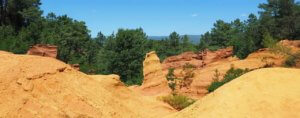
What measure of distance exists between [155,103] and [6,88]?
34.8ft

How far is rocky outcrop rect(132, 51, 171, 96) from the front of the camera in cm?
4122

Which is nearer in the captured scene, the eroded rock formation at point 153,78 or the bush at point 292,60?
the eroded rock formation at point 153,78

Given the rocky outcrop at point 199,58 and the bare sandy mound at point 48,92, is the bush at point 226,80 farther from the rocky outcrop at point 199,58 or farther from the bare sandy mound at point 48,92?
A: the bare sandy mound at point 48,92

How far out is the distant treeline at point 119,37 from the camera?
2502 inches

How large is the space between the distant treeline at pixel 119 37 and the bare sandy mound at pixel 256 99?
130 ft

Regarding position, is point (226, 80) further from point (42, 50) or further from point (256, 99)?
point (256, 99)

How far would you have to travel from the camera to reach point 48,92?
19.8 meters

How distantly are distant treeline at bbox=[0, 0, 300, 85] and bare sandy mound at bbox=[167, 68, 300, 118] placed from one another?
130 ft

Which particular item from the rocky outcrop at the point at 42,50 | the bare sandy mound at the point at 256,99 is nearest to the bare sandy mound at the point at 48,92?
the bare sandy mound at the point at 256,99

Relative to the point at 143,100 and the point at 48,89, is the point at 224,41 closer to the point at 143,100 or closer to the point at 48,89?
the point at 143,100

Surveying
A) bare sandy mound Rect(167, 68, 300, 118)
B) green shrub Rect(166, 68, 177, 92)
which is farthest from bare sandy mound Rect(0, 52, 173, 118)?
green shrub Rect(166, 68, 177, 92)

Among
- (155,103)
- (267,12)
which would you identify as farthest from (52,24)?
(155,103)

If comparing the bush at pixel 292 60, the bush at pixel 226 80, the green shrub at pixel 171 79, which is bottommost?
the green shrub at pixel 171 79

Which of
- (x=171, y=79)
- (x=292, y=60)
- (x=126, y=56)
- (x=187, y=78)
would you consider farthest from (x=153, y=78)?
(x=126, y=56)
